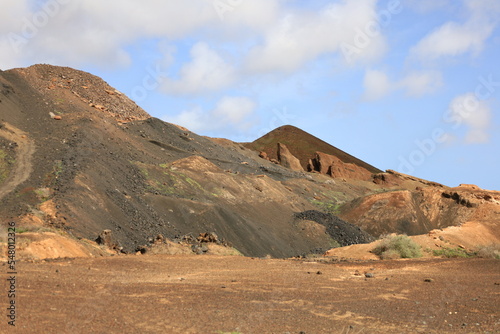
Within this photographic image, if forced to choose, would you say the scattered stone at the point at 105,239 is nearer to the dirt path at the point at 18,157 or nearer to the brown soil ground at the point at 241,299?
the brown soil ground at the point at 241,299

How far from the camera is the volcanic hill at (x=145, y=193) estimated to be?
27.3 metres

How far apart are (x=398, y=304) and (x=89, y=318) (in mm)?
7883

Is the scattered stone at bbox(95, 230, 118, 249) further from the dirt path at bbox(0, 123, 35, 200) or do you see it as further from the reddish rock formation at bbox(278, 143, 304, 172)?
the reddish rock formation at bbox(278, 143, 304, 172)

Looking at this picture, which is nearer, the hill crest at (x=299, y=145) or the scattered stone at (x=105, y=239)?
the scattered stone at (x=105, y=239)

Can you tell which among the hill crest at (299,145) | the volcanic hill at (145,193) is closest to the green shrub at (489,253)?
the volcanic hill at (145,193)

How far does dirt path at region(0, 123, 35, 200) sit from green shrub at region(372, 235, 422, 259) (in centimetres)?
1927

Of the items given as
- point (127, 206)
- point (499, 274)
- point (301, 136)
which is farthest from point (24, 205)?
point (301, 136)

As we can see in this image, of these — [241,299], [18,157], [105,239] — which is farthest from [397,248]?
[18,157]

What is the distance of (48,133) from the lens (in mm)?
41594

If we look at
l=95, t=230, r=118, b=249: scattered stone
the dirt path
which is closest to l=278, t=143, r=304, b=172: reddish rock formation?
the dirt path

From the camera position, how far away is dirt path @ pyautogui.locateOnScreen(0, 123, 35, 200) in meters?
29.4

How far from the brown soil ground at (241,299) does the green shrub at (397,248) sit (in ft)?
18.7

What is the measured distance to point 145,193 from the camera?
113ft

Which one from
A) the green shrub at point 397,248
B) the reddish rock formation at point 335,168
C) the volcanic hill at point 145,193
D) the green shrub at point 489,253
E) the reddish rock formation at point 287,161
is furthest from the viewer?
the reddish rock formation at point 287,161
